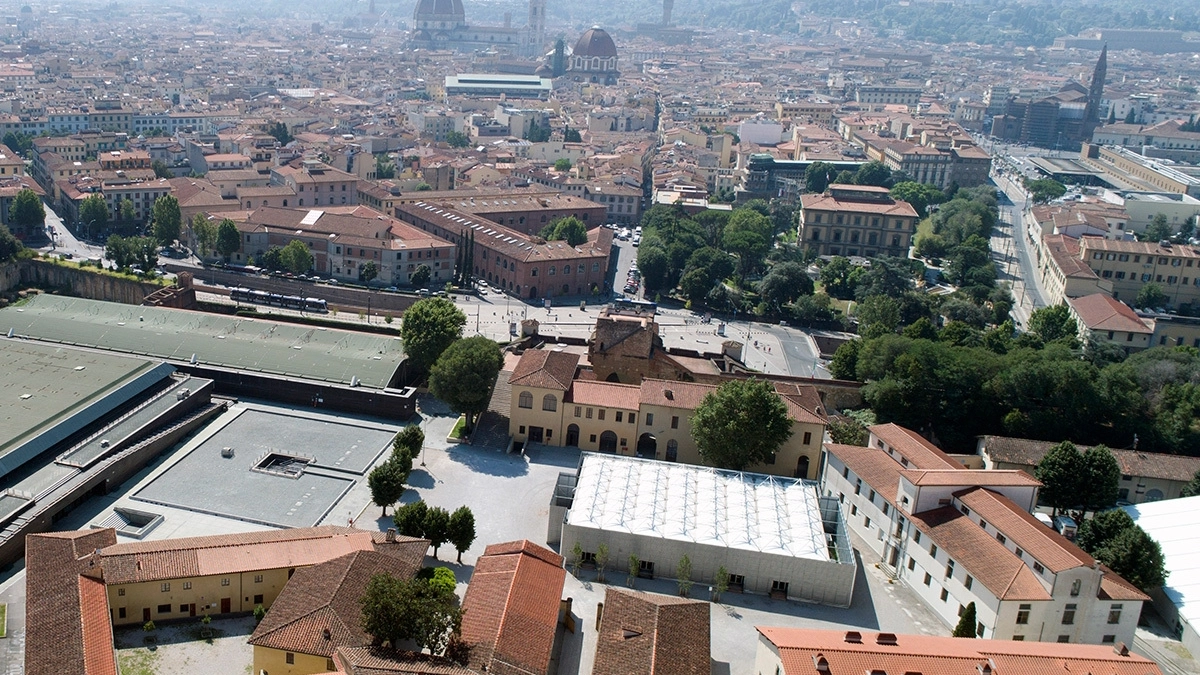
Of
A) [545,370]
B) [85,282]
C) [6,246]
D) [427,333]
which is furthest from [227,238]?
[545,370]

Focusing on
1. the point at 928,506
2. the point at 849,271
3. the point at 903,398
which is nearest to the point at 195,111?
the point at 849,271

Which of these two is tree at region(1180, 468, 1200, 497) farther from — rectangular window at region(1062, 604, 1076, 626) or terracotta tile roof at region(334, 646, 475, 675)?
terracotta tile roof at region(334, 646, 475, 675)

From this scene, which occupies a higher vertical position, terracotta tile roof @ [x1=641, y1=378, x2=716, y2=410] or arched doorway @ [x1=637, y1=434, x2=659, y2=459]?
terracotta tile roof @ [x1=641, y1=378, x2=716, y2=410]

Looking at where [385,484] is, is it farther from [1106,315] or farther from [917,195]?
[917,195]

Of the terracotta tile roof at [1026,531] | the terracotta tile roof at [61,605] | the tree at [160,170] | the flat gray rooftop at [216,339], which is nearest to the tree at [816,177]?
the tree at [160,170]

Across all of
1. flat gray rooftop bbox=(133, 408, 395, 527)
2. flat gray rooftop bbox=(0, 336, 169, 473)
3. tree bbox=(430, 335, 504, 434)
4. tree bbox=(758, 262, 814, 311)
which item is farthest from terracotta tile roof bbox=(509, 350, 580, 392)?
tree bbox=(758, 262, 814, 311)

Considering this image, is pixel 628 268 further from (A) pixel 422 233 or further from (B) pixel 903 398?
(B) pixel 903 398

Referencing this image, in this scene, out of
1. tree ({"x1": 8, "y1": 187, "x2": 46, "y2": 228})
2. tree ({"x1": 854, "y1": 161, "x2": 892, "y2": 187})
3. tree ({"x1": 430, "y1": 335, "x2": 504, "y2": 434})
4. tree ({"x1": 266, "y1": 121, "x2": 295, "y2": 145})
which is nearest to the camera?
tree ({"x1": 430, "y1": 335, "x2": 504, "y2": 434})

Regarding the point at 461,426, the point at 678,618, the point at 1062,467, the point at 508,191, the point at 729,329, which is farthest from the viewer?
the point at 508,191
